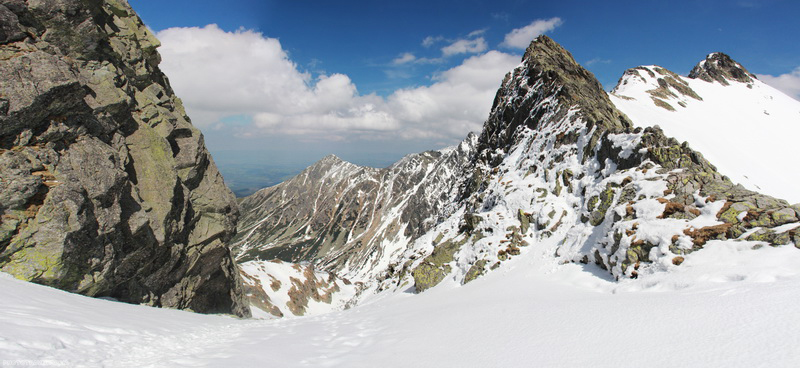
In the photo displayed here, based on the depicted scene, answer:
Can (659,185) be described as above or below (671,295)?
above

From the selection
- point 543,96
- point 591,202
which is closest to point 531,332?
point 591,202

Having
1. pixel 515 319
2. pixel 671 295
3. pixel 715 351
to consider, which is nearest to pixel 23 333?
pixel 515 319

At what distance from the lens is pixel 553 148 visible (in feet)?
109

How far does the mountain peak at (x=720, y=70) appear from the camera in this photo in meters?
104

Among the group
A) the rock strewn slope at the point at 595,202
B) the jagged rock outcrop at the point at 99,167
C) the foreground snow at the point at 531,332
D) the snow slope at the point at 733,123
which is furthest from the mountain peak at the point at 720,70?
the jagged rock outcrop at the point at 99,167

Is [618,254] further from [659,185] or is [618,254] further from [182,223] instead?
[182,223]

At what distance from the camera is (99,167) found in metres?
20.8

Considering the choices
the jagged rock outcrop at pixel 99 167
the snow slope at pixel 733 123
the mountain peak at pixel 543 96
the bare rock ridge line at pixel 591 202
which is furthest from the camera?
the snow slope at pixel 733 123

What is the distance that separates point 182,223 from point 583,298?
31.6 metres

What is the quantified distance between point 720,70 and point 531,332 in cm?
15325

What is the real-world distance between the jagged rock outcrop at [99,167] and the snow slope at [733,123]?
2331 inches

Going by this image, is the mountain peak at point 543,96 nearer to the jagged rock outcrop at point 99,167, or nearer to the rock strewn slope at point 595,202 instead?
the rock strewn slope at point 595,202

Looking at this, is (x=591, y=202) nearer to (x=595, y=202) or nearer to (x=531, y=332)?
(x=595, y=202)

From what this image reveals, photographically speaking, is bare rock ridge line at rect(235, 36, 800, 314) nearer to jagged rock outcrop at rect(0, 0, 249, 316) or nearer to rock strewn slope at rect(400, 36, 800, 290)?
rock strewn slope at rect(400, 36, 800, 290)
